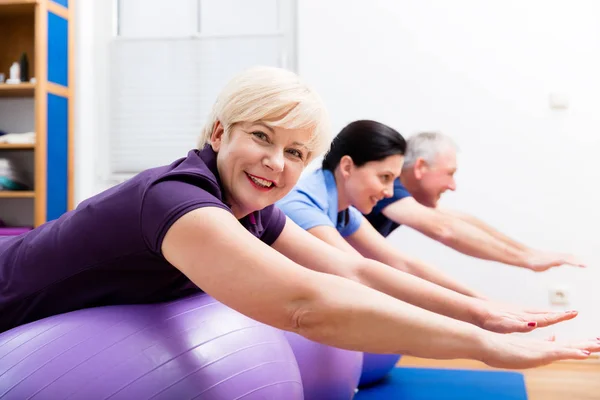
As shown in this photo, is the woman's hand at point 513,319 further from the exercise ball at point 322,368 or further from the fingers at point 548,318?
the exercise ball at point 322,368

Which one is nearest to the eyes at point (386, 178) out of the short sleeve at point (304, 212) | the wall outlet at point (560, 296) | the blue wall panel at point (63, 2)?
the short sleeve at point (304, 212)

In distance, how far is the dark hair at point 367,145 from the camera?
2.37 meters

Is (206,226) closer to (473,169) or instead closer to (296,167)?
(296,167)

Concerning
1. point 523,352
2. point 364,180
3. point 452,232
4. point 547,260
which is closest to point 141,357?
point 523,352

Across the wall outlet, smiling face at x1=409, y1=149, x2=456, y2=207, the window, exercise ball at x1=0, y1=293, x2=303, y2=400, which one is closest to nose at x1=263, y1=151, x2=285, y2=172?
exercise ball at x1=0, y1=293, x2=303, y2=400

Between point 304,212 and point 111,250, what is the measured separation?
0.98 meters

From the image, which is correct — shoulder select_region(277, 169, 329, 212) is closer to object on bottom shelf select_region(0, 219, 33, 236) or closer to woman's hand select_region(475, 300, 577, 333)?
woman's hand select_region(475, 300, 577, 333)

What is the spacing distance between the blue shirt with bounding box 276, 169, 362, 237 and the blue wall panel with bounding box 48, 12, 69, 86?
2.22m

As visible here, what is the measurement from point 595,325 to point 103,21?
11.2 feet

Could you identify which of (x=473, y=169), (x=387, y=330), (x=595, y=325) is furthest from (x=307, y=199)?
(x=595, y=325)

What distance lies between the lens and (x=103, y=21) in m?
4.18

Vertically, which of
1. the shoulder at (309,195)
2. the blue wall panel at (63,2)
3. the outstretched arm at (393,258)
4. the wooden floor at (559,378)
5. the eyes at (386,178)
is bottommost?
the wooden floor at (559,378)

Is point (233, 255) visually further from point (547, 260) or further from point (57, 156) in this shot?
point (57, 156)

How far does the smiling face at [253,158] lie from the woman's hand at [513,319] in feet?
2.07
